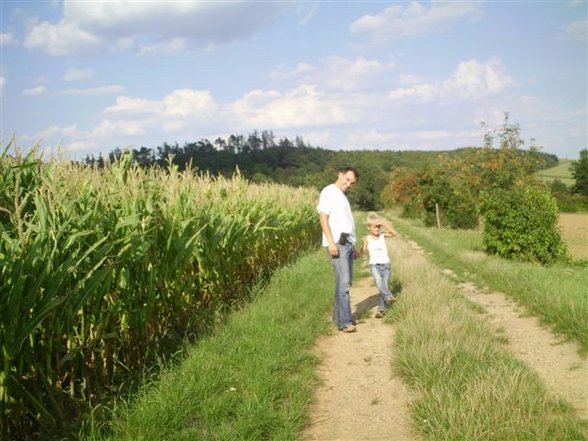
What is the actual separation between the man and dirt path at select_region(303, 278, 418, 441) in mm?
276

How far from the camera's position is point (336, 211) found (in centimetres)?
652

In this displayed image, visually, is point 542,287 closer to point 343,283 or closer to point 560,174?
point 343,283

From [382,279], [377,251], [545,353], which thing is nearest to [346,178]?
[377,251]

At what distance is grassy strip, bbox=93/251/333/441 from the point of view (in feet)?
11.4

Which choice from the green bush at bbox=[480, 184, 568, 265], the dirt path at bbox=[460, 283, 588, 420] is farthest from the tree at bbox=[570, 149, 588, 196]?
the dirt path at bbox=[460, 283, 588, 420]

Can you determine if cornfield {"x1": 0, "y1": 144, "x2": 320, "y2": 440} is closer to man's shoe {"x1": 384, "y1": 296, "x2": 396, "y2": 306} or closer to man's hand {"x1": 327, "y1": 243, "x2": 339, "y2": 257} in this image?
man's hand {"x1": 327, "y1": 243, "x2": 339, "y2": 257}

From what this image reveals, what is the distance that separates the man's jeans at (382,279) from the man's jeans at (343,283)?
2.87 feet

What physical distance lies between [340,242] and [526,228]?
764cm

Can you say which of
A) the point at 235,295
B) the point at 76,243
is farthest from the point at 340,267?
the point at 76,243

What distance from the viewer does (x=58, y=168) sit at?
15.5 feet

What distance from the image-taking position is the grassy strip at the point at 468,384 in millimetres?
3295

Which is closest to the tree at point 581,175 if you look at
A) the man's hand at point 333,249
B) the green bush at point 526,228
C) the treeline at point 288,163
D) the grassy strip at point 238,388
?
the treeline at point 288,163

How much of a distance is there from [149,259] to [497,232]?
10.4 metres

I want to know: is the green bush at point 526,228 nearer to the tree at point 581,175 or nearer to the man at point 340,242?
the man at point 340,242
